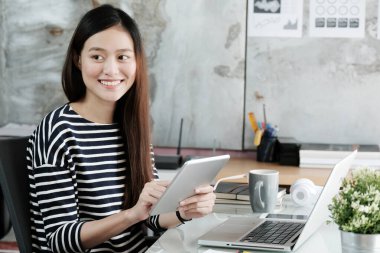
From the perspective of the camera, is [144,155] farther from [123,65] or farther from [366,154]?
[366,154]

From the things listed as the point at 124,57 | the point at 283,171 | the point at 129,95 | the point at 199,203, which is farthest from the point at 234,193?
the point at 283,171

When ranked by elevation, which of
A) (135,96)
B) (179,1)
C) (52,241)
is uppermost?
(179,1)

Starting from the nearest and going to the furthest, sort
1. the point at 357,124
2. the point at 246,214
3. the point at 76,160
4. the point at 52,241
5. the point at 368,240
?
the point at 368,240 < the point at 52,241 < the point at 76,160 < the point at 246,214 < the point at 357,124

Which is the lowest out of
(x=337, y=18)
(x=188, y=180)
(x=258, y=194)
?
(x=258, y=194)

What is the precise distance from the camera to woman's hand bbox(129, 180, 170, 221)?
1.54 meters

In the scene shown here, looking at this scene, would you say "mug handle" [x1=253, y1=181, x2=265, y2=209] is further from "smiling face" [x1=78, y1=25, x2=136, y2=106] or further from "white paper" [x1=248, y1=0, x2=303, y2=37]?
"white paper" [x1=248, y1=0, x2=303, y2=37]

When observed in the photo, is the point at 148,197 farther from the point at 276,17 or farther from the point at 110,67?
the point at 276,17

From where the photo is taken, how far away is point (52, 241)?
161cm

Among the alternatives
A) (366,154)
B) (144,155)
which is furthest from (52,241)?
(366,154)

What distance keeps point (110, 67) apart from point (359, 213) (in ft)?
2.73

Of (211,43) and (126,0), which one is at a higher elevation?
(126,0)

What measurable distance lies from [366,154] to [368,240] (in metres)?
1.57

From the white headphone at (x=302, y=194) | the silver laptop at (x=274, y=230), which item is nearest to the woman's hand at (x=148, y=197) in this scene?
the silver laptop at (x=274, y=230)

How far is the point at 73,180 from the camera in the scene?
5.56ft
